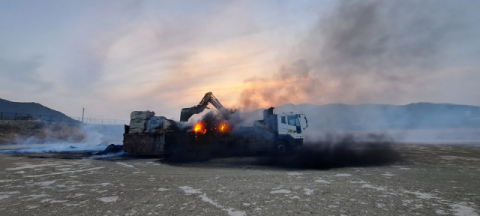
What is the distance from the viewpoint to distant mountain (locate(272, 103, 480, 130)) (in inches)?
3496

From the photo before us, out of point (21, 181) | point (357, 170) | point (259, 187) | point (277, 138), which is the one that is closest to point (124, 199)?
point (259, 187)

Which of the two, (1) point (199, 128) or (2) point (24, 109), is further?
(2) point (24, 109)

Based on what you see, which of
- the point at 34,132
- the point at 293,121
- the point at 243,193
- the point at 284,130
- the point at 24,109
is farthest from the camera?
the point at 24,109

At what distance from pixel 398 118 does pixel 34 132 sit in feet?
399

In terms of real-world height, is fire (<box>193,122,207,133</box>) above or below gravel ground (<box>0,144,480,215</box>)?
above

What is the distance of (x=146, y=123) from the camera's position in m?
17.1

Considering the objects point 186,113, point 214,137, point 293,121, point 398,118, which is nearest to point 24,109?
point 186,113

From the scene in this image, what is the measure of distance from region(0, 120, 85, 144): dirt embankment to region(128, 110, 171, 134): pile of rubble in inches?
1027

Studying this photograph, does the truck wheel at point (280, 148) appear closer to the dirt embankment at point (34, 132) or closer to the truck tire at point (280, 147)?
the truck tire at point (280, 147)

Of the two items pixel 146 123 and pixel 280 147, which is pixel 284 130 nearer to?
pixel 280 147

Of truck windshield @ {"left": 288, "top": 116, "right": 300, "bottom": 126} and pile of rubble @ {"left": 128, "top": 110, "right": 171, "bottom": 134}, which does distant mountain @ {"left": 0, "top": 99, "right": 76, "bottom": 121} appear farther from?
truck windshield @ {"left": 288, "top": 116, "right": 300, "bottom": 126}

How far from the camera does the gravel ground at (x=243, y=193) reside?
5.74 m

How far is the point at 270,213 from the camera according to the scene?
5449 mm

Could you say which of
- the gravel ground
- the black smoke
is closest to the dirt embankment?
the gravel ground
